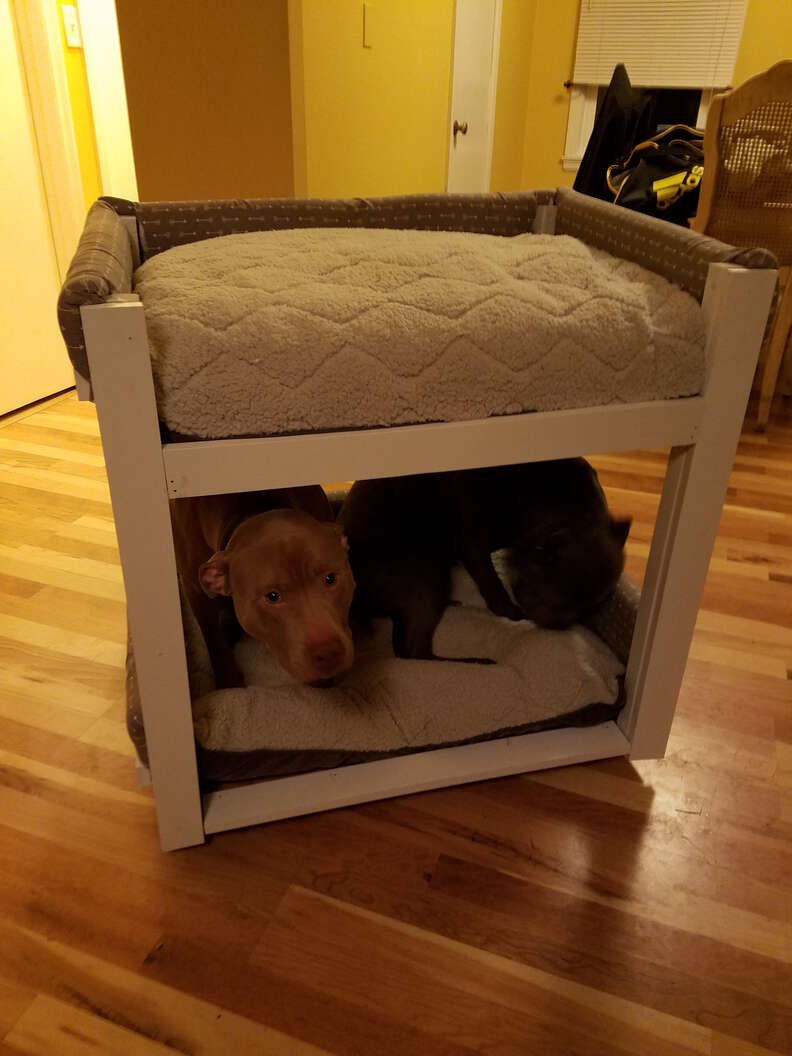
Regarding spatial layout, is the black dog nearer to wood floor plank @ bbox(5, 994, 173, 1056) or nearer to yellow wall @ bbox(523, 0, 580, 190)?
wood floor plank @ bbox(5, 994, 173, 1056)

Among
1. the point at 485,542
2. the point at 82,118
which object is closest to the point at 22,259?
the point at 82,118

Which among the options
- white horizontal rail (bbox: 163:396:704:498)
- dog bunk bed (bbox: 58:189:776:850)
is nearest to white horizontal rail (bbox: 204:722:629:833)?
dog bunk bed (bbox: 58:189:776:850)

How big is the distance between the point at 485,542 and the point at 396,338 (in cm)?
59

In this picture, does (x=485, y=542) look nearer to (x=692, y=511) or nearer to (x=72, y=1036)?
(x=692, y=511)

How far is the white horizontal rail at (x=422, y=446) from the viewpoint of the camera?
2.60 ft

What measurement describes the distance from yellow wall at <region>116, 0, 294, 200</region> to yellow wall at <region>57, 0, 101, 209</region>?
1.06m

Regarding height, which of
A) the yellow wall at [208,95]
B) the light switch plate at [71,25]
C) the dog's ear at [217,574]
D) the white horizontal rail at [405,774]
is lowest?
the white horizontal rail at [405,774]

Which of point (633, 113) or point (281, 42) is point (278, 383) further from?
point (633, 113)

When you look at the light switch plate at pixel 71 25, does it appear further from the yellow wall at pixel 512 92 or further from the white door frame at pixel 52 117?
the yellow wall at pixel 512 92

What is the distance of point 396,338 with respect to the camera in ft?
2.64

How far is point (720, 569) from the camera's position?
1.69m

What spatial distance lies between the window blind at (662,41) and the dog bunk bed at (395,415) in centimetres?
282

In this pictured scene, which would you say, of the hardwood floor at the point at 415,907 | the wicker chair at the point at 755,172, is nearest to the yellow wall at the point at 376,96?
the wicker chair at the point at 755,172

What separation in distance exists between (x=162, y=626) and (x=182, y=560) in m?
0.38
